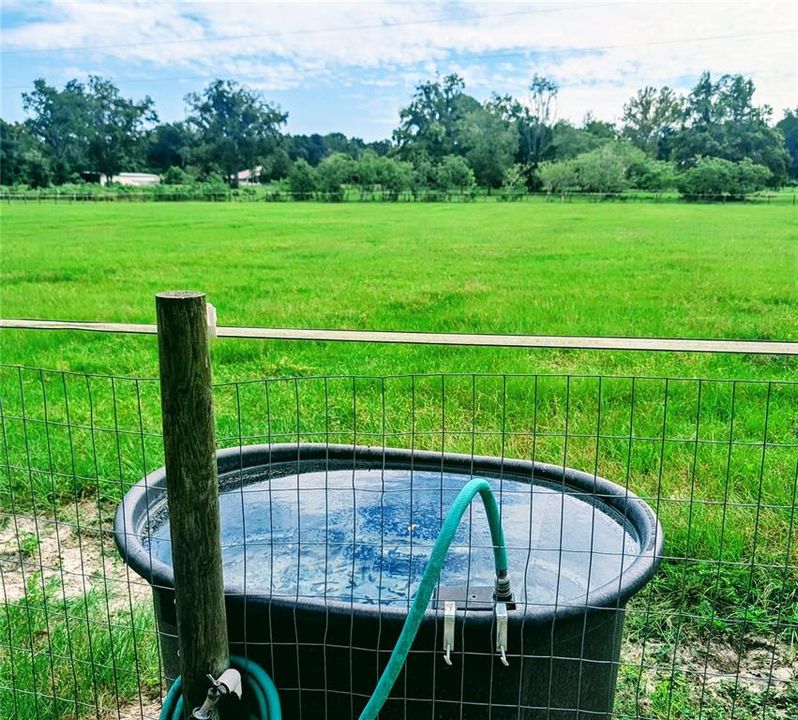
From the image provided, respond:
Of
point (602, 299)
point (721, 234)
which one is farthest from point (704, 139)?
point (602, 299)

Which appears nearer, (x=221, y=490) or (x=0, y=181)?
(x=221, y=490)

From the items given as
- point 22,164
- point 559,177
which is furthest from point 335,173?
point 22,164

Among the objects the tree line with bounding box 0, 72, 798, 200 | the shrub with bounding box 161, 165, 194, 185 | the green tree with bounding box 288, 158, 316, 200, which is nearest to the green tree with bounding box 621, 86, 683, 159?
the tree line with bounding box 0, 72, 798, 200

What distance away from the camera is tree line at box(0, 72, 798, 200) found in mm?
31094

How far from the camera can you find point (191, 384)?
1.53 metres

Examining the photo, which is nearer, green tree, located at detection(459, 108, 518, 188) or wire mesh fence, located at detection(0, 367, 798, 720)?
wire mesh fence, located at detection(0, 367, 798, 720)

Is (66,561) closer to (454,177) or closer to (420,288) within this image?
(420,288)

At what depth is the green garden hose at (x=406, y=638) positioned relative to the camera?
1.55 m

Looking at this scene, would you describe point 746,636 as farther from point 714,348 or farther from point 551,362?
point 551,362

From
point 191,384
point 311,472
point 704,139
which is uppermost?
point 704,139

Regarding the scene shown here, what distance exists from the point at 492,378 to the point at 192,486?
3545 mm

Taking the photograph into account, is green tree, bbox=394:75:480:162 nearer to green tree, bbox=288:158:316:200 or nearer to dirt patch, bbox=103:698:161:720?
green tree, bbox=288:158:316:200

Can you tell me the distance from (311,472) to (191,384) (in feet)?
3.96

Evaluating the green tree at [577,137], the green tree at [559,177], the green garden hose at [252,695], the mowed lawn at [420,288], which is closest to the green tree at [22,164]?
the green tree at [559,177]
